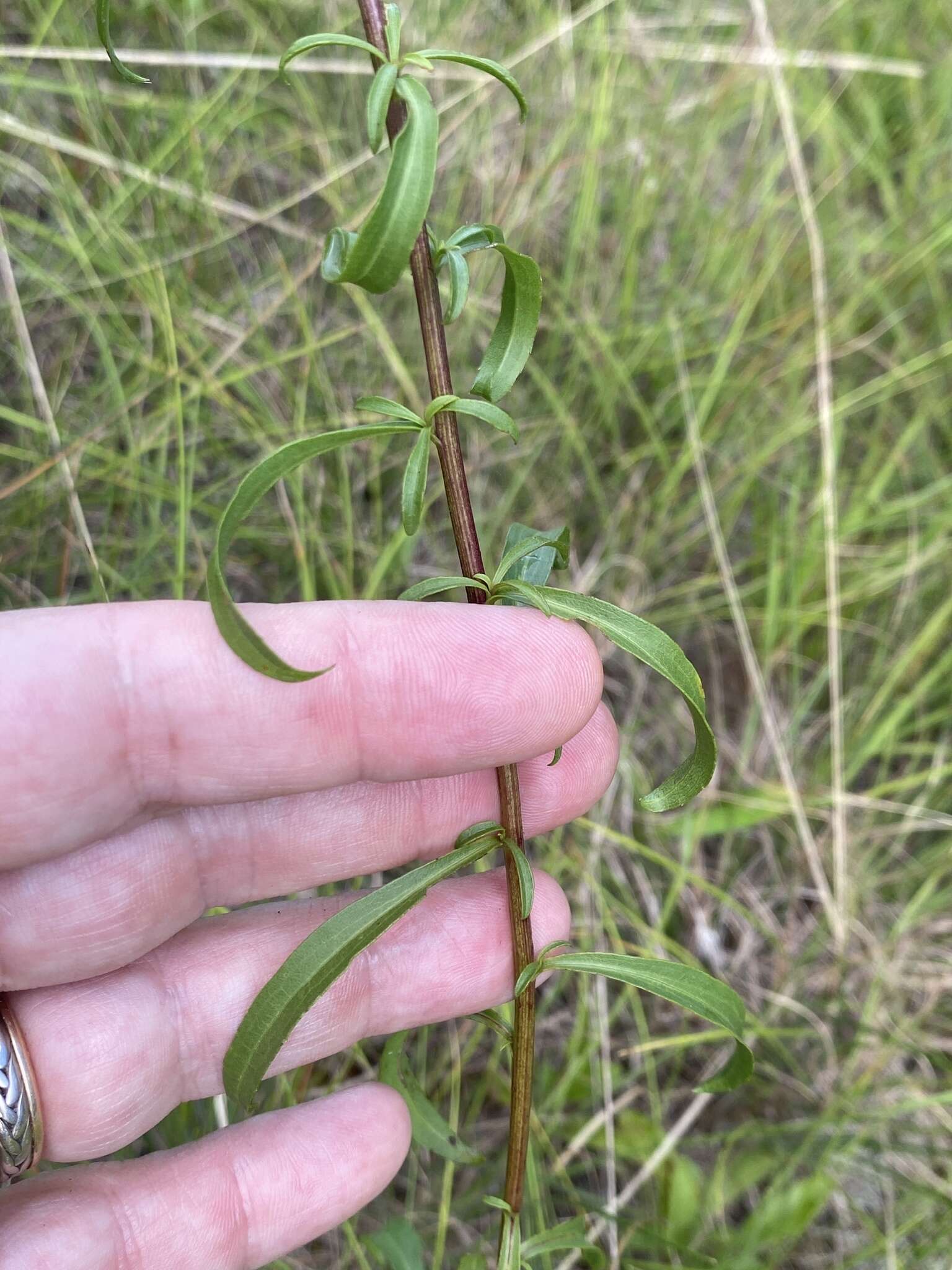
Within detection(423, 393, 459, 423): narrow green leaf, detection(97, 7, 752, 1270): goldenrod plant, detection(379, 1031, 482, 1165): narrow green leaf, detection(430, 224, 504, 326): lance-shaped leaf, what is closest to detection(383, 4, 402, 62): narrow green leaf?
detection(97, 7, 752, 1270): goldenrod plant

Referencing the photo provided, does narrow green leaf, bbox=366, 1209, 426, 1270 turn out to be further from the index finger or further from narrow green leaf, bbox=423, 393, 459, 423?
narrow green leaf, bbox=423, 393, 459, 423

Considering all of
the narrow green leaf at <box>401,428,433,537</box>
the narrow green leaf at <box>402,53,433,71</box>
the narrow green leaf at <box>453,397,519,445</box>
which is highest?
the narrow green leaf at <box>402,53,433,71</box>

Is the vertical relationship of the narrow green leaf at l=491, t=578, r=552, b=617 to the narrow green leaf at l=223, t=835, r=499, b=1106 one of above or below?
above

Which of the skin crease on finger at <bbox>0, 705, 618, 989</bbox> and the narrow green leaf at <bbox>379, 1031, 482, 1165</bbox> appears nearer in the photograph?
the skin crease on finger at <bbox>0, 705, 618, 989</bbox>

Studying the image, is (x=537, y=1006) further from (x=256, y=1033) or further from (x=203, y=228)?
(x=203, y=228)

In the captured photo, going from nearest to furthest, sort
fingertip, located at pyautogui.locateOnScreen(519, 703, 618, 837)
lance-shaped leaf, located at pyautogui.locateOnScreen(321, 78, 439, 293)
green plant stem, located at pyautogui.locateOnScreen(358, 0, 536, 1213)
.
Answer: lance-shaped leaf, located at pyautogui.locateOnScreen(321, 78, 439, 293) → green plant stem, located at pyautogui.locateOnScreen(358, 0, 536, 1213) → fingertip, located at pyautogui.locateOnScreen(519, 703, 618, 837)

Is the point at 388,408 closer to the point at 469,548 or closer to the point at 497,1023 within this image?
the point at 469,548

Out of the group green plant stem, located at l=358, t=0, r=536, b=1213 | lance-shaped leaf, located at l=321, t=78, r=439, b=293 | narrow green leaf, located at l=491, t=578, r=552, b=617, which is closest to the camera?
lance-shaped leaf, located at l=321, t=78, r=439, b=293

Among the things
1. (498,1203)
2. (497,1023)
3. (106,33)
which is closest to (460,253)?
(106,33)
